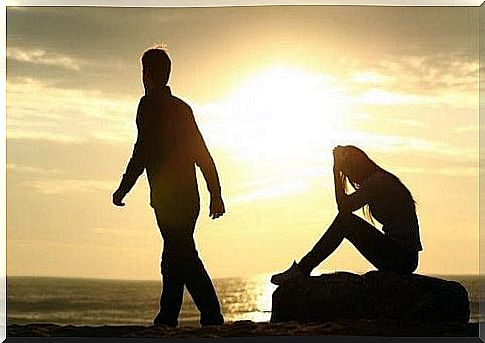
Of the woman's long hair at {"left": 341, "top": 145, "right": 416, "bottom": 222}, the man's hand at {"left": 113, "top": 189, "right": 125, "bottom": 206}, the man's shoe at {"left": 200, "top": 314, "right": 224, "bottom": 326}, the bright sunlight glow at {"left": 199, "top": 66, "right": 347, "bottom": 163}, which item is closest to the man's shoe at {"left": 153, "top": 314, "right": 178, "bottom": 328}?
the man's shoe at {"left": 200, "top": 314, "right": 224, "bottom": 326}

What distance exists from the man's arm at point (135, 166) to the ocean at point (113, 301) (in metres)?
0.52

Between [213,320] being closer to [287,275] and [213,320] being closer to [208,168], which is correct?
[287,275]

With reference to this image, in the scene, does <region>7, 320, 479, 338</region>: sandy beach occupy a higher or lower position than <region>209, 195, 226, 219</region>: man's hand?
lower

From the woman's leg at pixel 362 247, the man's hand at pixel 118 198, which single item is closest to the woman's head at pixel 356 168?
the woman's leg at pixel 362 247

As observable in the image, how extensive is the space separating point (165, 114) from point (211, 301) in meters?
1.15

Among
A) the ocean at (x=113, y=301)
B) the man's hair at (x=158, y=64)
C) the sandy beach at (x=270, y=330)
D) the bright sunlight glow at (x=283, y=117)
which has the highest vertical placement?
the man's hair at (x=158, y=64)

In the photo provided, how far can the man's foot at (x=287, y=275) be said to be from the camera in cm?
680

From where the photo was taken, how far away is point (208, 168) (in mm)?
6836

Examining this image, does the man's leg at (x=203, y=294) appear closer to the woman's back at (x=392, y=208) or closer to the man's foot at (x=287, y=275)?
the man's foot at (x=287, y=275)

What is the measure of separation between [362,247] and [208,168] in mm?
1030

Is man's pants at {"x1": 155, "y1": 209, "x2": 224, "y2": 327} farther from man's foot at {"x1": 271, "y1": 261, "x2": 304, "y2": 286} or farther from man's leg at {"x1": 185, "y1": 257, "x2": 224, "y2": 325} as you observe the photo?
man's foot at {"x1": 271, "y1": 261, "x2": 304, "y2": 286}

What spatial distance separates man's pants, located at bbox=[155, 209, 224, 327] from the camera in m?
6.80

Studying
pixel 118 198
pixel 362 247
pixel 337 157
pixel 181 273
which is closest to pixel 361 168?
pixel 337 157

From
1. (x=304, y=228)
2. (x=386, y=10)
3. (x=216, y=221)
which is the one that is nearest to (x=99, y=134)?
(x=216, y=221)
